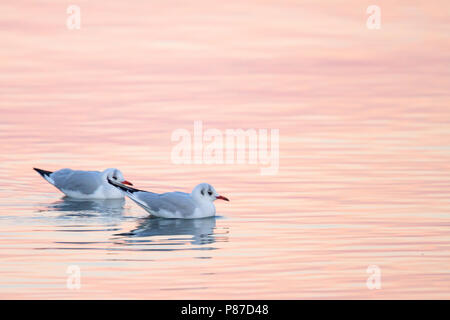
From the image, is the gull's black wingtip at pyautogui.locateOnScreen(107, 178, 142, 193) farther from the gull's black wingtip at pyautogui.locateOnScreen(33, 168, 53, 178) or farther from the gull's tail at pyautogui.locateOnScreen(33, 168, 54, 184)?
the gull's black wingtip at pyautogui.locateOnScreen(33, 168, 53, 178)

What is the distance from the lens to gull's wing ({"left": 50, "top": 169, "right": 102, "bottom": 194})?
22703 millimetres

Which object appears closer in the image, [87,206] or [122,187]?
[122,187]

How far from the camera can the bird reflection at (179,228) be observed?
1812cm

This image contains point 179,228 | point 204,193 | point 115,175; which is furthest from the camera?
point 115,175

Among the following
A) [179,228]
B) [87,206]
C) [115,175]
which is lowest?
[179,228]

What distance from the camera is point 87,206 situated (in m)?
21.9

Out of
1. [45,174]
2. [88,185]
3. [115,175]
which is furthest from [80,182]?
[45,174]

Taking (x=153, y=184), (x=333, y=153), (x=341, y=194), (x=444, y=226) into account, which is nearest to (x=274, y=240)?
(x=444, y=226)

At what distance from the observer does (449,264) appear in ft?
52.3

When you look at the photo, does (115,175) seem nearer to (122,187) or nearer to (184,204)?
(122,187)

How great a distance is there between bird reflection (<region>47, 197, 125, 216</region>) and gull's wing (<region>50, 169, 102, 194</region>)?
223 millimetres

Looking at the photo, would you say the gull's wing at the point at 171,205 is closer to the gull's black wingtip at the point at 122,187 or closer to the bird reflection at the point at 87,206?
the gull's black wingtip at the point at 122,187

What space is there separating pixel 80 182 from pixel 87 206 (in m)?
1.02

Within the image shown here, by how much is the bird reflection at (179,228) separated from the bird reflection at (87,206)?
127cm
